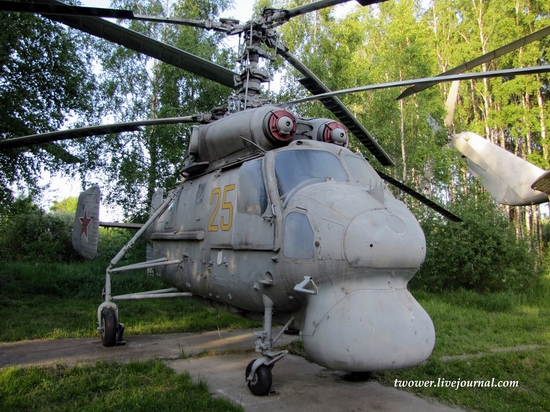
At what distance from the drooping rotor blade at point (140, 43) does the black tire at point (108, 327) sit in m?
3.95

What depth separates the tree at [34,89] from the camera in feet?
31.2

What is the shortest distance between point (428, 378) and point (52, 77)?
1043cm

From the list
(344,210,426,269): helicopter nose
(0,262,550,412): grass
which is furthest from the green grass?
(344,210,426,269): helicopter nose

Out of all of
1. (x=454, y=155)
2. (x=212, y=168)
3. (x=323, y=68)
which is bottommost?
(x=212, y=168)

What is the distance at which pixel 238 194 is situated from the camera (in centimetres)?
508

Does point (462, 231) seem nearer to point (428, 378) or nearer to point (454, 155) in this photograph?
point (454, 155)

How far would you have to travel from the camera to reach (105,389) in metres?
4.71

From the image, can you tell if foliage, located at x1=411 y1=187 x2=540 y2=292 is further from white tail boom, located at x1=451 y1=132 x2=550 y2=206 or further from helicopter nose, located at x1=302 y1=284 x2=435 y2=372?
helicopter nose, located at x1=302 y1=284 x2=435 y2=372

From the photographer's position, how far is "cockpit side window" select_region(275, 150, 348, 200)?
4.66m

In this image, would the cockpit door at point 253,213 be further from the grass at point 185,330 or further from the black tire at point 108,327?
the black tire at point 108,327

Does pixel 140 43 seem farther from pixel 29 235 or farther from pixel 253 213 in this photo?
pixel 29 235

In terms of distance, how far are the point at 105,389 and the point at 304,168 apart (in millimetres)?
3188

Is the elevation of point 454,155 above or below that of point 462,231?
above

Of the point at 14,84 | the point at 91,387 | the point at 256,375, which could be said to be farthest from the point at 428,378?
the point at 14,84
